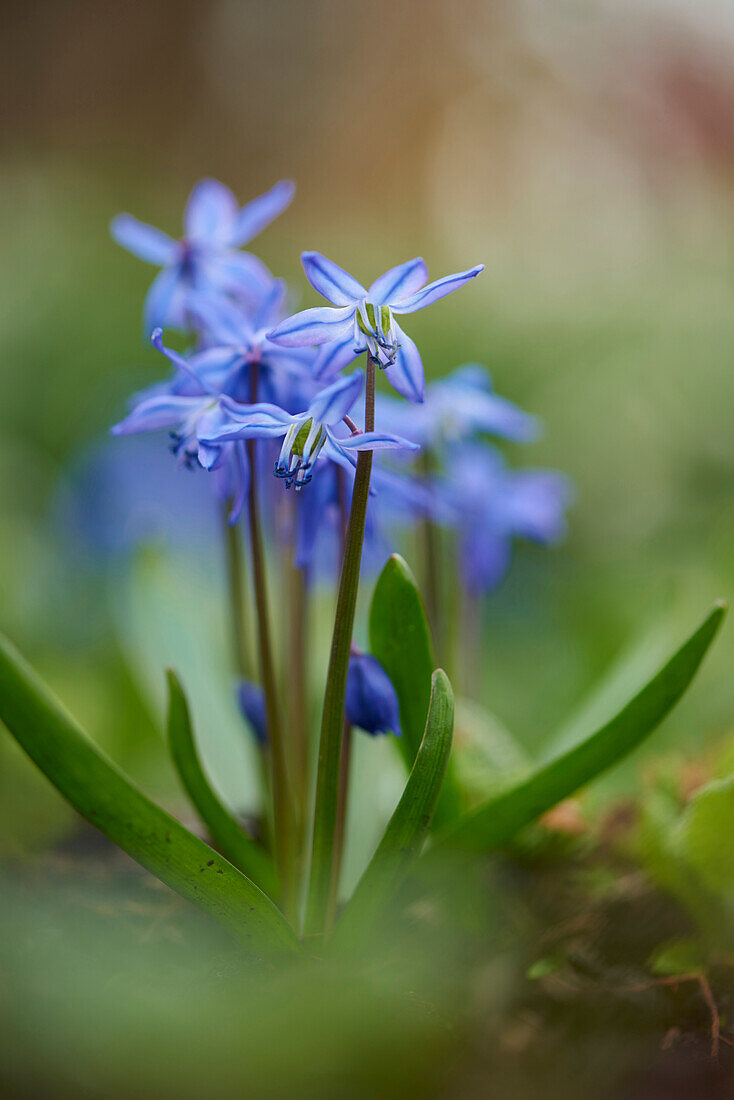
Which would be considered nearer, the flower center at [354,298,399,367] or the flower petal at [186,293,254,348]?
the flower center at [354,298,399,367]

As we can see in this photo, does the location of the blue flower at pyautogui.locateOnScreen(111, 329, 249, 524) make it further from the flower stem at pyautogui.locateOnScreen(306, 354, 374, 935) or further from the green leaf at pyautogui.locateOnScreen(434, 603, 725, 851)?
the green leaf at pyautogui.locateOnScreen(434, 603, 725, 851)

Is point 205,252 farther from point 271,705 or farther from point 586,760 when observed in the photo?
point 586,760

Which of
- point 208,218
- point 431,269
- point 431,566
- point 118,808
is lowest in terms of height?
point 118,808

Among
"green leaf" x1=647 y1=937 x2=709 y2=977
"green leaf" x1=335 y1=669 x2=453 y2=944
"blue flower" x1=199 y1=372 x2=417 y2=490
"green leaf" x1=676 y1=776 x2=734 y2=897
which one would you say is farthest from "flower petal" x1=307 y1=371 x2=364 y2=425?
"green leaf" x1=647 y1=937 x2=709 y2=977

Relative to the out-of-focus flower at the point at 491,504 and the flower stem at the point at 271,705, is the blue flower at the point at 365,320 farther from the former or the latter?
the out-of-focus flower at the point at 491,504

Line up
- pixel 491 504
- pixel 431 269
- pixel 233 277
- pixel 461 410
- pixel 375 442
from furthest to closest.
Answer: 1. pixel 431 269
2. pixel 491 504
3. pixel 461 410
4. pixel 233 277
5. pixel 375 442

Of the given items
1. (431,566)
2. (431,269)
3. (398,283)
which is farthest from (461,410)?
(431,269)
